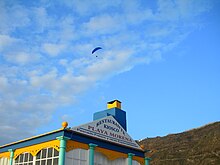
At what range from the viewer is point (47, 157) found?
20438 millimetres

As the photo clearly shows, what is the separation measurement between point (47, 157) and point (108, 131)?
5229 millimetres

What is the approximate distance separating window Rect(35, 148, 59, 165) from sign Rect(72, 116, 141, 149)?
2024 mm

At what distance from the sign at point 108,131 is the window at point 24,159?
4335 mm

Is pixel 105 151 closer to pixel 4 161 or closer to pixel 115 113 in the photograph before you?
pixel 115 113

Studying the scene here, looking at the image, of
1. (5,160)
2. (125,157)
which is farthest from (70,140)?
(5,160)

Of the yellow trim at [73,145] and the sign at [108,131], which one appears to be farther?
the sign at [108,131]

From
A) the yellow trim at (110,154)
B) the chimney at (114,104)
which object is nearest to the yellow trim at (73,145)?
the yellow trim at (110,154)

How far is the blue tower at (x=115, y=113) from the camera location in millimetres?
25938

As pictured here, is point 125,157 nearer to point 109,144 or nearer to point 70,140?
point 109,144

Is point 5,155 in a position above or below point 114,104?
below

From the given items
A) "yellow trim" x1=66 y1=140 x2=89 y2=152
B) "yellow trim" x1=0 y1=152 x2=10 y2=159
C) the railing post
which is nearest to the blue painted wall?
"yellow trim" x1=66 y1=140 x2=89 y2=152

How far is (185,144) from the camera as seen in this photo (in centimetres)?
7256

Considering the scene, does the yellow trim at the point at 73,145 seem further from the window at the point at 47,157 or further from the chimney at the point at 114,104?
the chimney at the point at 114,104

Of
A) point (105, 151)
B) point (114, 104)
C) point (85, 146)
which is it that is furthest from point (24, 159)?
point (114, 104)
